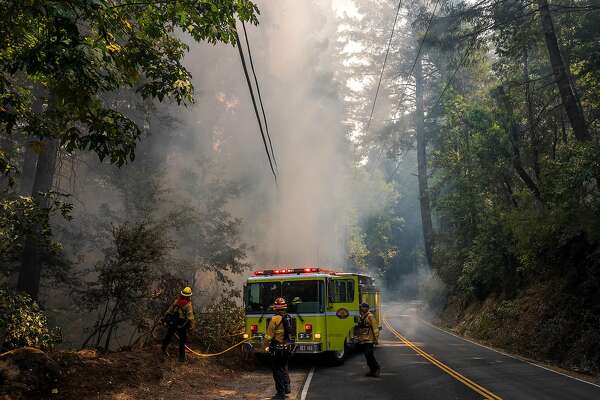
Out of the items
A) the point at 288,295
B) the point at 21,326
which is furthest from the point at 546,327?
the point at 21,326

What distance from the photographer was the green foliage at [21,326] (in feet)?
34.2

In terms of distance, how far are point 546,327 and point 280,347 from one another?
1083 centimetres

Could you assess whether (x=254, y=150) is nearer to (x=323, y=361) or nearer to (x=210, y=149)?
(x=210, y=149)

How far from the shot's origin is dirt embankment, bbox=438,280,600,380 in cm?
1295

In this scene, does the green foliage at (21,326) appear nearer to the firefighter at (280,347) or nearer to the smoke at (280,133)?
the firefighter at (280,347)

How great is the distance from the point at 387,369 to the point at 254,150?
72.7 ft

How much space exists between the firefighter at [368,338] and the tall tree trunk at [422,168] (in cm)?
2414

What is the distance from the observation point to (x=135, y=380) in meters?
8.49

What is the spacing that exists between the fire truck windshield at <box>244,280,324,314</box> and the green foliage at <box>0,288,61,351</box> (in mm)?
4797

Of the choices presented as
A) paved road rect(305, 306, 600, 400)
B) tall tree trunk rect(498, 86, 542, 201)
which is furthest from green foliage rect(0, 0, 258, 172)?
tall tree trunk rect(498, 86, 542, 201)

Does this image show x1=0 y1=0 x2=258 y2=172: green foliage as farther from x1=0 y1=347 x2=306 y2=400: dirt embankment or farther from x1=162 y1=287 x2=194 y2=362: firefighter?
x1=162 y1=287 x2=194 y2=362: firefighter

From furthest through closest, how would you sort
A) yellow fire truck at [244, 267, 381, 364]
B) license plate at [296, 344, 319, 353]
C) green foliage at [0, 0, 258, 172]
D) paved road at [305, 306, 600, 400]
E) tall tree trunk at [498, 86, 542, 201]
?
1. tall tree trunk at [498, 86, 542, 201]
2. yellow fire truck at [244, 267, 381, 364]
3. license plate at [296, 344, 319, 353]
4. paved road at [305, 306, 600, 400]
5. green foliage at [0, 0, 258, 172]

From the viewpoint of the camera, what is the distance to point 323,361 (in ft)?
42.3

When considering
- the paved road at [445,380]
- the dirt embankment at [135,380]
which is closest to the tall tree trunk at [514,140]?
the paved road at [445,380]
